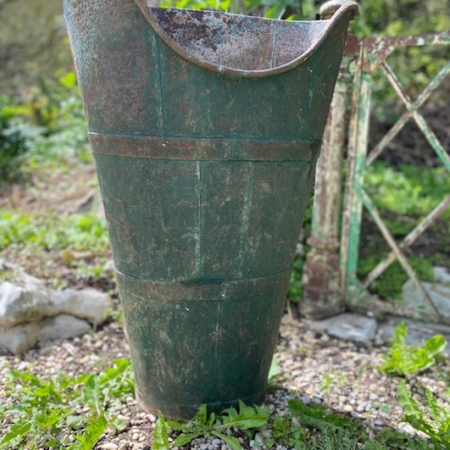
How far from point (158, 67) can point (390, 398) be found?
1.49m

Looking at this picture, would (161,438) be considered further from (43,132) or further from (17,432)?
(43,132)

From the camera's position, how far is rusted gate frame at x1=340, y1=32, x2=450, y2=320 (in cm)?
248

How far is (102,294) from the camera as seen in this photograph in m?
2.76

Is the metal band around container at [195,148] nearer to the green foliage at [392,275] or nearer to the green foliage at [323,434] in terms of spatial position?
the green foliage at [323,434]

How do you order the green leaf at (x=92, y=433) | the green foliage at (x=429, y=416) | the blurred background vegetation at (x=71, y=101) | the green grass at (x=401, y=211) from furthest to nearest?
the blurred background vegetation at (x=71, y=101), the green grass at (x=401, y=211), the green foliage at (x=429, y=416), the green leaf at (x=92, y=433)

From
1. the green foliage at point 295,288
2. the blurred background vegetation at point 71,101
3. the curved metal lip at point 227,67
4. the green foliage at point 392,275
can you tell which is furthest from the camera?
the blurred background vegetation at point 71,101

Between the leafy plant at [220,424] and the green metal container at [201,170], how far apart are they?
0.05m

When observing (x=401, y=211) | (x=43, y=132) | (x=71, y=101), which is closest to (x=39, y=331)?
(x=401, y=211)

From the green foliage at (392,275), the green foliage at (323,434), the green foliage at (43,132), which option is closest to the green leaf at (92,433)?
the green foliage at (323,434)

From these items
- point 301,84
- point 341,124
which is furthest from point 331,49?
point 341,124

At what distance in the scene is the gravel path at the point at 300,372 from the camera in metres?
1.81

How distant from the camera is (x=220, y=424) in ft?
5.72

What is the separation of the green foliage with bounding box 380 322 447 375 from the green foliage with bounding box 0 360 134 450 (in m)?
1.06

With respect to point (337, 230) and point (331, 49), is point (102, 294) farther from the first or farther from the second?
point (331, 49)
